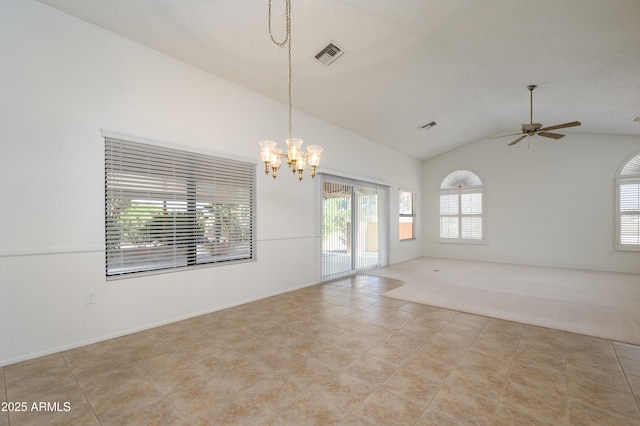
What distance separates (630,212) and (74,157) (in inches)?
398

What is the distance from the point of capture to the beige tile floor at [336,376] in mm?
1877

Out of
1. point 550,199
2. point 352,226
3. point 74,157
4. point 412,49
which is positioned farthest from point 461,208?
point 74,157

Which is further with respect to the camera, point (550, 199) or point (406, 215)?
point (406, 215)

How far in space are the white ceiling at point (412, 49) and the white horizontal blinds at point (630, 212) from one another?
5.16 ft

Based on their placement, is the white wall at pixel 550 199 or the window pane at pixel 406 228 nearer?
the white wall at pixel 550 199

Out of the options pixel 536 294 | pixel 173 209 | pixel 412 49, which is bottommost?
pixel 536 294

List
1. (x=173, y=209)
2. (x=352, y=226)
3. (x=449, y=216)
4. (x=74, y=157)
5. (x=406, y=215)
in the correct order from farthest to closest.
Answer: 1. (x=449, y=216)
2. (x=406, y=215)
3. (x=352, y=226)
4. (x=173, y=209)
5. (x=74, y=157)

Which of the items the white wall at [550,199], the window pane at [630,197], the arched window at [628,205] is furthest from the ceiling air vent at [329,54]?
the window pane at [630,197]

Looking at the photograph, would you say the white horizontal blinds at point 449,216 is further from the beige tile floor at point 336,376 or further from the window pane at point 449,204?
the beige tile floor at point 336,376

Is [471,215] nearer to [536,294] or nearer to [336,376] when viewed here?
[536,294]

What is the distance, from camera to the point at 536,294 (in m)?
4.79

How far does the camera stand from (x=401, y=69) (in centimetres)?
430

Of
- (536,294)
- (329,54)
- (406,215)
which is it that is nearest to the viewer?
(329,54)

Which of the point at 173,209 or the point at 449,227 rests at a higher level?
the point at 173,209
